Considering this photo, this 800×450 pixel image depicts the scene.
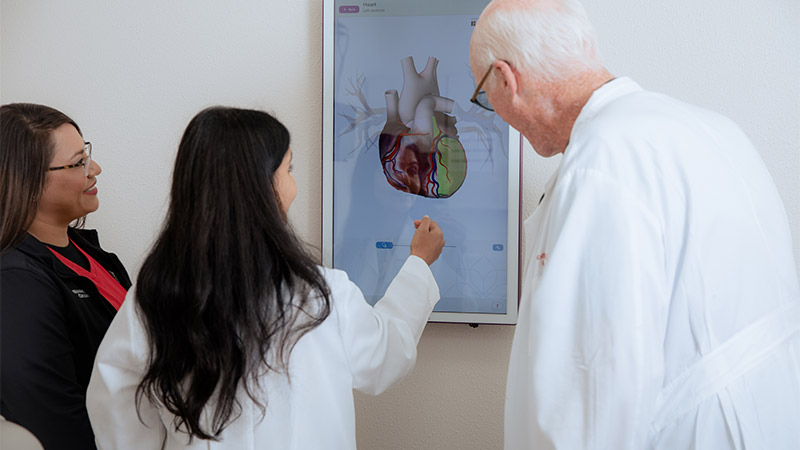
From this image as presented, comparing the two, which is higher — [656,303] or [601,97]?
[601,97]

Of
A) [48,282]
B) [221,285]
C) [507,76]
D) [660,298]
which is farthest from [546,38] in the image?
[48,282]

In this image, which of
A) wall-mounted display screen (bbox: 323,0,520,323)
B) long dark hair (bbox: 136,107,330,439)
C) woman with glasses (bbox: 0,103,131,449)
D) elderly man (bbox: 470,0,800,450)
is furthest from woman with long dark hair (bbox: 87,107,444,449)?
wall-mounted display screen (bbox: 323,0,520,323)

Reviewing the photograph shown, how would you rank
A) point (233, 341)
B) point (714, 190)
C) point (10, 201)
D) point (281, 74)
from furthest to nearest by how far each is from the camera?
1. point (281, 74)
2. point (10, 201)
3. point (233, 341)
4. point (714, 190)

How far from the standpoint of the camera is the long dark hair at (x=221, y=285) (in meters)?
1.08

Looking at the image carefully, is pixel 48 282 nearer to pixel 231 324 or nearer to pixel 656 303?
pixel 231 324

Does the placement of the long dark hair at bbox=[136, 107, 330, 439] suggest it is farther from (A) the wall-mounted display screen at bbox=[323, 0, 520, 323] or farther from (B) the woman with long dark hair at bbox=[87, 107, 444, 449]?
(A) the wall-mounted display screen at bbox=[323, 0, 520, 323]

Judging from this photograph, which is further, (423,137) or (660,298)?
(423,137)

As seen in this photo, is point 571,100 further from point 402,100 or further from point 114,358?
point 114,358

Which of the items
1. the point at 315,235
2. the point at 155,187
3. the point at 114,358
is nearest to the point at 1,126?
the point at 155,187

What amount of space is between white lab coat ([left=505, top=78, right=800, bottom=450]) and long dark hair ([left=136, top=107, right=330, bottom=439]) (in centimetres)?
45

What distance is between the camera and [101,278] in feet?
5.22

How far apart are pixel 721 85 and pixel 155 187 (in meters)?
1.64

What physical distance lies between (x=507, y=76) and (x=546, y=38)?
0.32 ft

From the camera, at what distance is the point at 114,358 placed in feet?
3.76
